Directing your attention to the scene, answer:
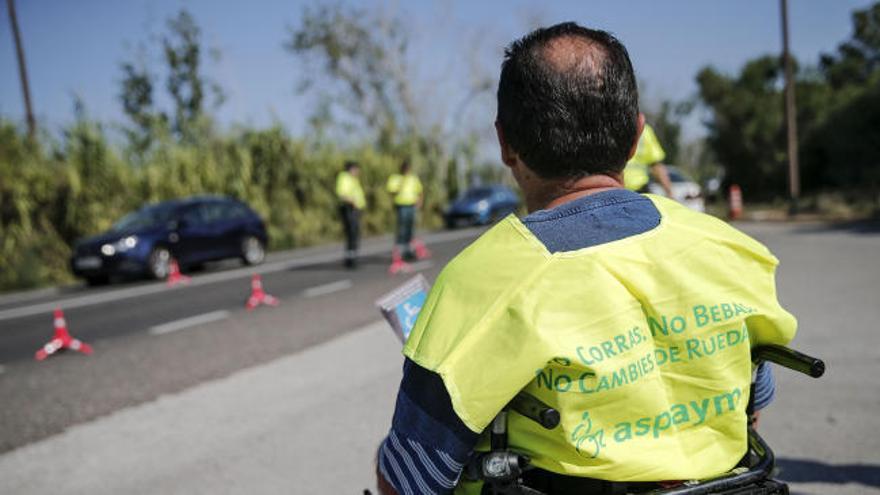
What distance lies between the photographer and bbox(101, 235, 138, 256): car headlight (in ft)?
45.3

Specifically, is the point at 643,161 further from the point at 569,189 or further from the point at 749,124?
the point at 749,124

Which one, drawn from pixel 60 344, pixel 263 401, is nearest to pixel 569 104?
pixel 263 401

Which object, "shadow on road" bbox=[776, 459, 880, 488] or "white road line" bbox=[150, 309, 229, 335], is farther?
"white road line" bbox=[150, 309, 229, 335]

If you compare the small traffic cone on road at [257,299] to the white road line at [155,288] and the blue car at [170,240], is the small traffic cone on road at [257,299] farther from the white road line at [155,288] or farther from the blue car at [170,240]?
the blue car at [170,240]

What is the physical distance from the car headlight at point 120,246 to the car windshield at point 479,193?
12990 mm

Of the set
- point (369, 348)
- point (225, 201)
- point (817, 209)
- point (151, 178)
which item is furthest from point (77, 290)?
point (817, 209)

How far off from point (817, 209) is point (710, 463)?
864 inches

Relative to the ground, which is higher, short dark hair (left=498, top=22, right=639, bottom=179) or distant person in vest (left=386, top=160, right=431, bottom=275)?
short dark hair (left=498, top=22, right=639, bottom=179)

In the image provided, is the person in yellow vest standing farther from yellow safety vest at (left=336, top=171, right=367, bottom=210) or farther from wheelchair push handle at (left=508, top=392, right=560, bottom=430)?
wheelchair push handle at (left=508, top=392, right=560, bottom=430)

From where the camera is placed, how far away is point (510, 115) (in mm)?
1360

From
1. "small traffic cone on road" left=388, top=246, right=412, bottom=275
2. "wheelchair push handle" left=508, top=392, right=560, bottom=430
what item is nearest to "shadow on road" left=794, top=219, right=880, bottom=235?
"small traffic cone on road" left=388, top=246, right=412, bottom=275

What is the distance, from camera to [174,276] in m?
13.9

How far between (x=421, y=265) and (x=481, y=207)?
35.7ft

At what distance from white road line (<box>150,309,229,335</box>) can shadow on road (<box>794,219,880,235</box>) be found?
40.5 feet
